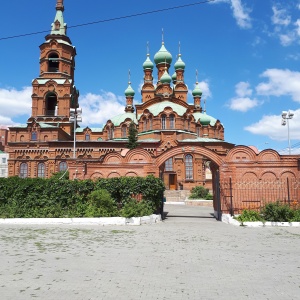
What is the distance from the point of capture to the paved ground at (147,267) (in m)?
5.15

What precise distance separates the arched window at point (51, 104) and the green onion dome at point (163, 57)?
65.4ft

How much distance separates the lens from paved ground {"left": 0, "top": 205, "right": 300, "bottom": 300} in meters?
5.15

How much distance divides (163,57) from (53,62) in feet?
63.7

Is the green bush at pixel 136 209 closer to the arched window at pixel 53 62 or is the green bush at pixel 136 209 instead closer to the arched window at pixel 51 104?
the arched window at pixel 51 104

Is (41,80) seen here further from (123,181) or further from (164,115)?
(123,181)

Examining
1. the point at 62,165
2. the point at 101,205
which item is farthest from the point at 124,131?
the point at 101,205

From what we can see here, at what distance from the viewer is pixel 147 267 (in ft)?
22.1

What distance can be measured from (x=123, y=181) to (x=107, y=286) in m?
10.9

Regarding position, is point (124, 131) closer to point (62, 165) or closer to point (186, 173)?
point (62, 165)

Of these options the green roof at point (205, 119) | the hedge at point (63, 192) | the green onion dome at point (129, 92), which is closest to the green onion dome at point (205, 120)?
the green roof at point (205, 119)

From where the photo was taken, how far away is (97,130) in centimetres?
5612

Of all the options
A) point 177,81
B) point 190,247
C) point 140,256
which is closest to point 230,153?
point 190,247

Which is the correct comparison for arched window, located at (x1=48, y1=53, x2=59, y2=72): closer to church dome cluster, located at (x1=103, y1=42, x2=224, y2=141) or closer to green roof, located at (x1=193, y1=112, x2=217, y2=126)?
church dome cluster, located at (x1=103, y1=42, x2=224, y2=141)

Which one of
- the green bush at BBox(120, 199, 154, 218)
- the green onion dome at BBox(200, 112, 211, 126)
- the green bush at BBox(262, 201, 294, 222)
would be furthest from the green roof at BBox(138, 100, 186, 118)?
the green bush at BBox(262, 201, 294, 222)
